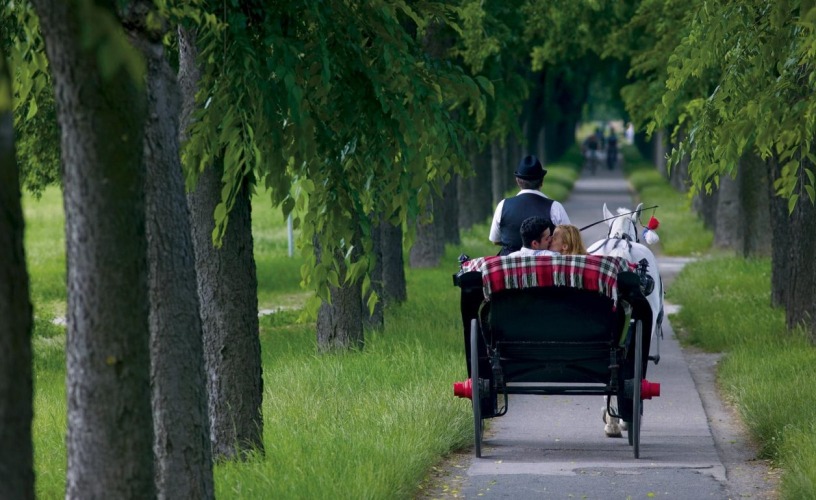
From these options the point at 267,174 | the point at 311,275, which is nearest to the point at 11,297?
the point at 267,174

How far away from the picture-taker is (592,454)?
959 centimetres

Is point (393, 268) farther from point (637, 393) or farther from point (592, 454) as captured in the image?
point (637, 393)

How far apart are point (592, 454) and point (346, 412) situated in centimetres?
168

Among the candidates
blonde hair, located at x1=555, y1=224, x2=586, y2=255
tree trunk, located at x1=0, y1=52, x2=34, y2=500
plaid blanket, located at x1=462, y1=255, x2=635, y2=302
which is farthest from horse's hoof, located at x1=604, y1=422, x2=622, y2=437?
tree trunk, located at x1=0, y1=52, x2=34, y2=500

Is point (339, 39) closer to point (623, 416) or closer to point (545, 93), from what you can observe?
point (623, 416)

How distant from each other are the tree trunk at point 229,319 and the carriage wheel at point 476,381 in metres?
1.35

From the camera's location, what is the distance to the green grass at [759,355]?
8930mm

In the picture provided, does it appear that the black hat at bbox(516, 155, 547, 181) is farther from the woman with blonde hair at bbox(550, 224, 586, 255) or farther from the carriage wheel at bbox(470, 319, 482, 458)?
the carriage wheel at bbox(470, 319, 482, 458)

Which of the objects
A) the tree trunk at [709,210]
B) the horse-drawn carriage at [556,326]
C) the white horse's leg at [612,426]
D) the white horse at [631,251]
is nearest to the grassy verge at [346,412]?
the horse-drawn carriage at [556,326]

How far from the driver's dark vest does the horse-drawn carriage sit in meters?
2.14

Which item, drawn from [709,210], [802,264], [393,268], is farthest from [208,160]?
[709,210]

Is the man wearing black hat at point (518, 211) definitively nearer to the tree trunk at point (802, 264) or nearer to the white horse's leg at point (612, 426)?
the white horse's leg at point (612, 426)

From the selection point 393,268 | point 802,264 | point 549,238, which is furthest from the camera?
point 393,268

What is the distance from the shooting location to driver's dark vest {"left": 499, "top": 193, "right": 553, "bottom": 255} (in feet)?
37.9
